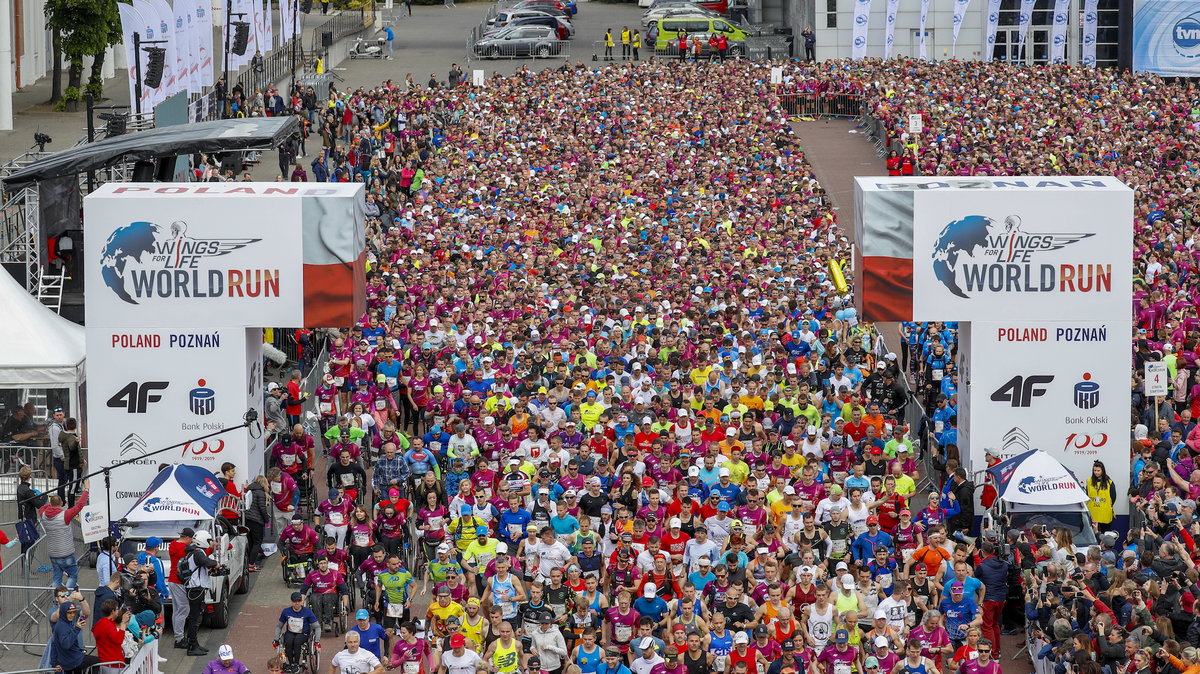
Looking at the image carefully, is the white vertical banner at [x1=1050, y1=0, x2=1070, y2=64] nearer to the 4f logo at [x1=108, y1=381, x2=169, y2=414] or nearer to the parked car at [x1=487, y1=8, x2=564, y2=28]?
the parked car at [x1=487, y1=8, x2=564, y2=28]

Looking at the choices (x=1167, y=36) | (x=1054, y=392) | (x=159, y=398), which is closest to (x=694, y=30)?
(x=1167, y=36)

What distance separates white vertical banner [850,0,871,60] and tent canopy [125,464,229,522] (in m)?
43.0

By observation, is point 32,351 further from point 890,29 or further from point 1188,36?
point 1188,36

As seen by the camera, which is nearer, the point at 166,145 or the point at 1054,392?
the point at 1054,392

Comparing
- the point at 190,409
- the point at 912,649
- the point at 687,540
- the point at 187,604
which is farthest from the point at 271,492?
the point at 912,649

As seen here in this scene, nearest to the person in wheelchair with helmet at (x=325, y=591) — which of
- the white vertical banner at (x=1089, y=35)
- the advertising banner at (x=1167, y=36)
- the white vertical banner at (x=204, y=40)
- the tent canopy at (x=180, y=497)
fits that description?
the tent canopy at (x=180, y=497)

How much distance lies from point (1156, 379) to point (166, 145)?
13062 mm

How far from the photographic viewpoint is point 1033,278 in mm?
21750

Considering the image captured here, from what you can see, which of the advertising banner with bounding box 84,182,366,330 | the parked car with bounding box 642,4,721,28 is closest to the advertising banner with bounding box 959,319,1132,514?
the advertising banner with bounding box 84,182,366,330

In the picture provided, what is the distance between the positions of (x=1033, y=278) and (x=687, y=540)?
5.74m

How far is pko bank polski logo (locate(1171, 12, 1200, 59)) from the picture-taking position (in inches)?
2440

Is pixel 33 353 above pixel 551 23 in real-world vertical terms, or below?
below

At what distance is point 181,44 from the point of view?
37.5m

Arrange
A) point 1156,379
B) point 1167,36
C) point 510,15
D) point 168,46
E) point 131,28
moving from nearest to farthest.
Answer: point 1156,379, point 131,28, point 168,46, point 1167,36, point 510,15
